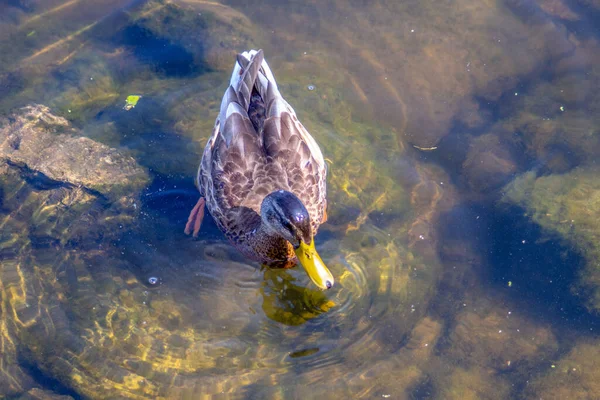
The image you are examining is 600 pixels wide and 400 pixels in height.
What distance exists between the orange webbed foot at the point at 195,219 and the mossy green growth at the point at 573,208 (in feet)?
9.74

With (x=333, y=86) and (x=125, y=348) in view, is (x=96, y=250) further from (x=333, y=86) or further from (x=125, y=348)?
(x=333, y=86)

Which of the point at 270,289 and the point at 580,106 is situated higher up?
the point at 580,106

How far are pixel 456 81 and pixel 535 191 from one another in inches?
68.0

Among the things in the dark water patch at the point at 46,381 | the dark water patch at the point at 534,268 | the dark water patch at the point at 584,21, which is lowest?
the dark water patch at the point at 46,381

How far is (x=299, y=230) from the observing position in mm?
4863

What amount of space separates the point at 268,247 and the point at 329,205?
96 centimetres

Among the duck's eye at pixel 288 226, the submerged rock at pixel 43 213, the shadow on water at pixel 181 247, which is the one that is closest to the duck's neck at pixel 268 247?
the shadow on water at pixel 181 247

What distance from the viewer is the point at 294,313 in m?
5.39

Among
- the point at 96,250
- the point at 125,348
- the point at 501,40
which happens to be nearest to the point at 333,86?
the point at 501,40

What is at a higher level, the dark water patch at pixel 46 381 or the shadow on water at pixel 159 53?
the shadow on water at pixel 159 53

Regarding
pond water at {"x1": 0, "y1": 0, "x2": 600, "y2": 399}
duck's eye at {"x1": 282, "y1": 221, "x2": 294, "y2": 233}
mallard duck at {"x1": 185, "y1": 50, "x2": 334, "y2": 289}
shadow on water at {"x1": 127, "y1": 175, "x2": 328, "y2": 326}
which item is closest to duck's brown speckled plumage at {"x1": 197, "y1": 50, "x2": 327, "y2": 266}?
mallard duck at {"x1": 185, "y1": 50, "x2": 334, "y2": 289}

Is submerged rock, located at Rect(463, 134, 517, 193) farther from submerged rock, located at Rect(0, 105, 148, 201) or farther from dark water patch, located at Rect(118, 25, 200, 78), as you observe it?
submerged rock, located at Rect(0, 105, 148, 201)

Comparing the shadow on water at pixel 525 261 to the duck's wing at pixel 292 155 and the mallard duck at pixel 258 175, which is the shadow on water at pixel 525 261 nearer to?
the duck's wing at pixel 292 155

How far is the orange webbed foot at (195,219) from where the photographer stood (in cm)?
596
